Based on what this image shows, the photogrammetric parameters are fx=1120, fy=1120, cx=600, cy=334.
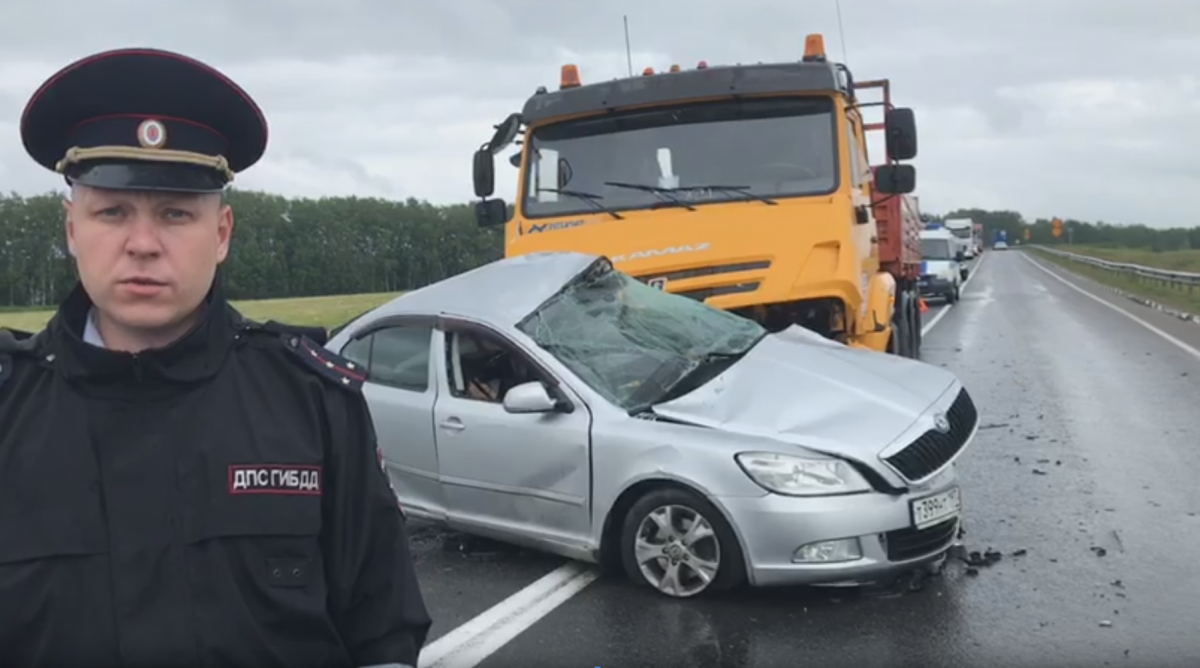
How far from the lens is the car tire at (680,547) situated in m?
5.13

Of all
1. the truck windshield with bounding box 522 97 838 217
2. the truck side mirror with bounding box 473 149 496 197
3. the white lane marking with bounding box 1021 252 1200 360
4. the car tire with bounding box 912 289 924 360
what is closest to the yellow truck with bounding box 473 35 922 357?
the truck windshield with bounding box 522 97 838 217

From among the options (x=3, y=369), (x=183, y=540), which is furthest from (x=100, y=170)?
(x=183, y=540)

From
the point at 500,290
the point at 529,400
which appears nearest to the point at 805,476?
the point at 529,400

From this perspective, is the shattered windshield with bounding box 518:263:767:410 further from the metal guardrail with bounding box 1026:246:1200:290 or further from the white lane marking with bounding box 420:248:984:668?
the metal guardrail with bounding box 1026:246:1200:290

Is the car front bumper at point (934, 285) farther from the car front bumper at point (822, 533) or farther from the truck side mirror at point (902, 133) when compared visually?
the car front bumper at point (822, 533)

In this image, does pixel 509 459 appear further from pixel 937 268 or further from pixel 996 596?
pixel 937 268

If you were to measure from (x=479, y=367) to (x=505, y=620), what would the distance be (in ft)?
5.31

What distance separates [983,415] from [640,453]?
675 centimetres

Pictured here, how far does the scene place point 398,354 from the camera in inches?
259

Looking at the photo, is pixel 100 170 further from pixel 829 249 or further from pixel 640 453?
pixel 829 249

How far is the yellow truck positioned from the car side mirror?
2.43 meters

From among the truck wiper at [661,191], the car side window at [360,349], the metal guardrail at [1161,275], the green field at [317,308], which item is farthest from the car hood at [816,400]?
the metal guardrail at [1161,275]

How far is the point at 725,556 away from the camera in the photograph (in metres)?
5.12

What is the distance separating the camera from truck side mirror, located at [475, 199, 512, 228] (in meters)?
9.73
